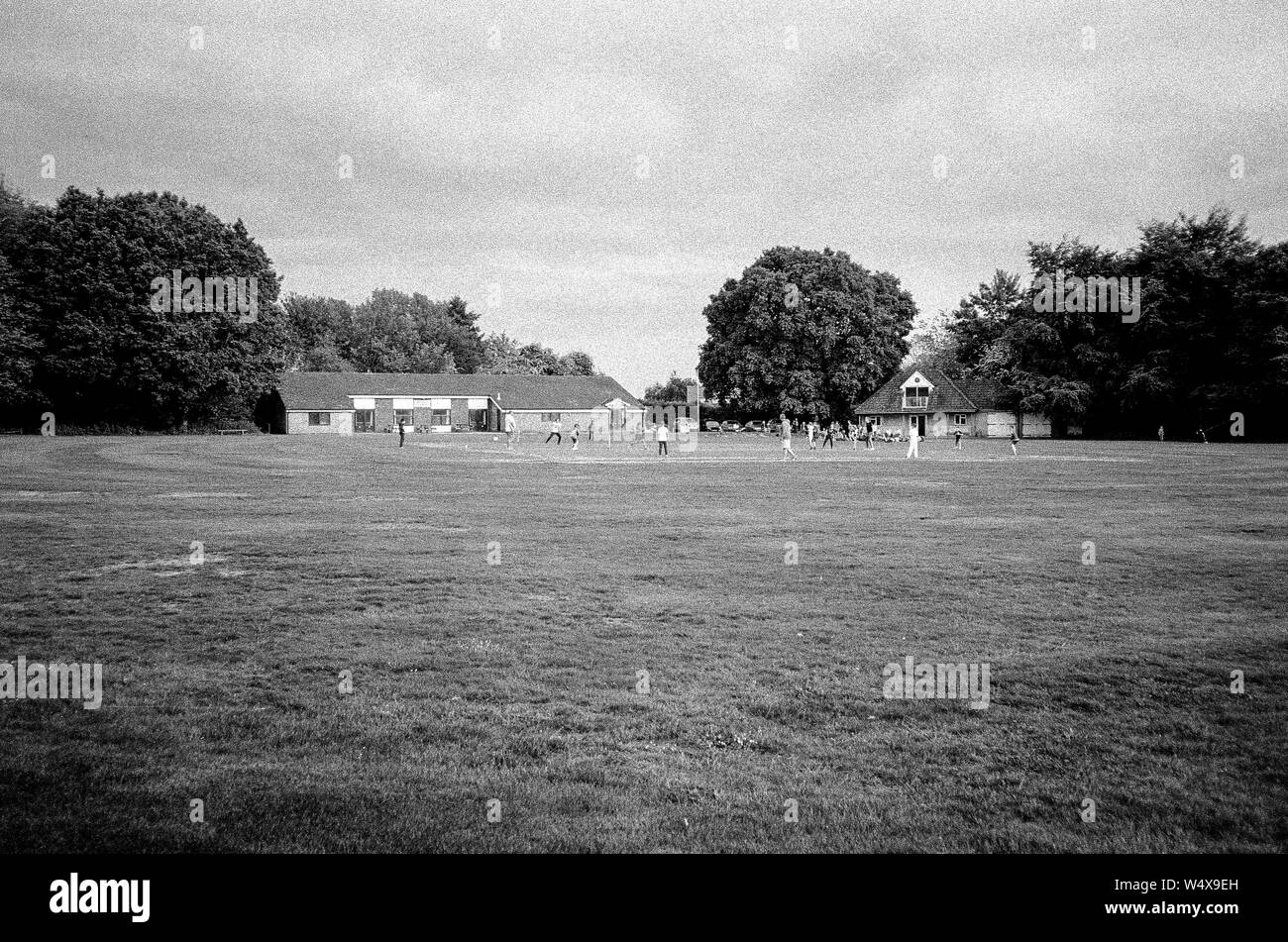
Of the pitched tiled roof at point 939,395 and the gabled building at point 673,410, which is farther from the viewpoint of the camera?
the gabled building at point 673,410

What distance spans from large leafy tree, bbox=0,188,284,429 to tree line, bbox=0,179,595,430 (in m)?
0.08

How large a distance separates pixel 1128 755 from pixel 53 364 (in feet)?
250

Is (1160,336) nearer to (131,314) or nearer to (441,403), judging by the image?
(441,403)

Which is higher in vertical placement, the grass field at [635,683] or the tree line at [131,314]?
the tree line at [131,314]

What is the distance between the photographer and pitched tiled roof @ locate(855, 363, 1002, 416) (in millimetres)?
89188

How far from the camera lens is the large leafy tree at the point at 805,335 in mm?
88688

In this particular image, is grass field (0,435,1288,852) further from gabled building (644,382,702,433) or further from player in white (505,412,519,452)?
gabled building (644,382,702,433)

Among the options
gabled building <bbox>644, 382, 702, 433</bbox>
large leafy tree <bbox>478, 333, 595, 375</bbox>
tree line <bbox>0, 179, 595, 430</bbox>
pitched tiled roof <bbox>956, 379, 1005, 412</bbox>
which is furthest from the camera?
large leafy tree <bbox>478, 333, 595, 375</bbox>

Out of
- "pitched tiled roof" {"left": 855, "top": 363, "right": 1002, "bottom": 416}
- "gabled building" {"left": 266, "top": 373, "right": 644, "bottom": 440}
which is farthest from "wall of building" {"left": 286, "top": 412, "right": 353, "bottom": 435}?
"pitched tiled roof" {"left": 855, "top": 363, "right": 1002, "bottom": 416}

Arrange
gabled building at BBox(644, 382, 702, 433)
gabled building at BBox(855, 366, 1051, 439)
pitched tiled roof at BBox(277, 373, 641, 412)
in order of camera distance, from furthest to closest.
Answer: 1. gabled building at BBox(644, 382, 702, 433)
2. pitched tiled roof at BBox(277, 373, 641, 412)
3. gabled building at BBox(855, 366, 1051, 439)

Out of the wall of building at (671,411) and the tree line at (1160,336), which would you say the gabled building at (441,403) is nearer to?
the wall of building at (671,411)

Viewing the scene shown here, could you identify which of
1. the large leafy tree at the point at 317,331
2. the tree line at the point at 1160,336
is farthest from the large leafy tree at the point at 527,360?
the tree line at the point at 1160,336

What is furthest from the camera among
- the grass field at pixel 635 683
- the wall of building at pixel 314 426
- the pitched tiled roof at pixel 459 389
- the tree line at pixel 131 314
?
the pitched tiled roof at pixel 459 389
